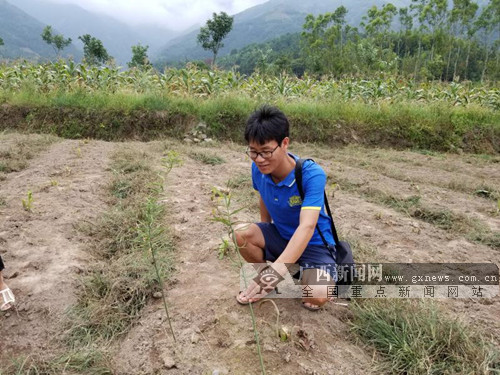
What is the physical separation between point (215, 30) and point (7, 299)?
30.4 meters

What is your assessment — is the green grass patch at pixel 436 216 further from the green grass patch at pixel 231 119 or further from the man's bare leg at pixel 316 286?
the green grass patch at pixel 231 119

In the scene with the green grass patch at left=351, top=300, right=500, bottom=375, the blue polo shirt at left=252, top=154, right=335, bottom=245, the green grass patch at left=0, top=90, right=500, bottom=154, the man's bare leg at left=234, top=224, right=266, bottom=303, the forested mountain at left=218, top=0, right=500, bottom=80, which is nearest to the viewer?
the green grass patch at left=351, top=300, right=500, bottom=375

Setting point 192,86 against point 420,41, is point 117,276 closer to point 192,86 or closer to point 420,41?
point 192,86

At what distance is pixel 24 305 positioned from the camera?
2.00 metres

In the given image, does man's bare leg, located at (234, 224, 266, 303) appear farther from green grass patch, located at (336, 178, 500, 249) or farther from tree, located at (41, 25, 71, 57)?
tree, located at (41, 25, 71, 57)

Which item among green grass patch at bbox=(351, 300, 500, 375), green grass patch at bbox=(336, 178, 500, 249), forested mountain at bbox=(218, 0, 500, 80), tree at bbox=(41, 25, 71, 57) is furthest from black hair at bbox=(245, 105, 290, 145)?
tree at bbox=(41, 25, 71, 57)

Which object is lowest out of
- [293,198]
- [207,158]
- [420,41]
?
[207,158]

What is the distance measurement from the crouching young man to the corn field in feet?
20.3

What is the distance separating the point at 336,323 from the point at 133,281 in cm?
123

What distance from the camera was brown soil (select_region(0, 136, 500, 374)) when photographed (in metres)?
1.65

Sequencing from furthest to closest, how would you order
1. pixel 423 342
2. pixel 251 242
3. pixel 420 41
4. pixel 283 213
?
pixel 420 41
pixel 251 242
pixel 283 213
pixel 423 342

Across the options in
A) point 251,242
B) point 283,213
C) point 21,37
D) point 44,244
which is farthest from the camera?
point 21,37

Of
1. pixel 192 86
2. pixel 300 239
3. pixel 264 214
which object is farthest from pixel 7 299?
pixel 192 86

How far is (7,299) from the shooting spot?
6.44ft
